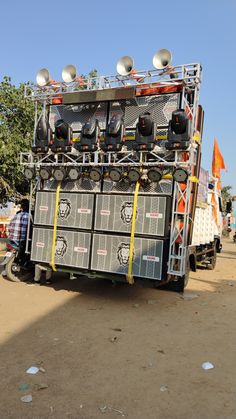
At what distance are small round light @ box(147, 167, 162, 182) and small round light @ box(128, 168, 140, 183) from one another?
8.7 inches

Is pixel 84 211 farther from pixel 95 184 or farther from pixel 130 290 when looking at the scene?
pixel 130 290

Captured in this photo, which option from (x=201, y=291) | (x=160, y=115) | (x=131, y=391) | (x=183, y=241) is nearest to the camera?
(x=131, y=391)

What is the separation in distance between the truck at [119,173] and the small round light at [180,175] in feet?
0.06

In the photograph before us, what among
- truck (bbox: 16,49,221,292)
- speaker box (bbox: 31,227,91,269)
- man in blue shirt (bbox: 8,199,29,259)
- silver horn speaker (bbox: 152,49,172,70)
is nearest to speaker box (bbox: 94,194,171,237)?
truck (bbox: 16,49,221,292)

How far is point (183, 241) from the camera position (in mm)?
6926

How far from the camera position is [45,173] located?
26.5ft

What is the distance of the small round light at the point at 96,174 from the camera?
24.7 ft

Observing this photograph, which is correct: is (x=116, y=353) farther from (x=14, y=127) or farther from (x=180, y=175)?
(x=14, y=127)

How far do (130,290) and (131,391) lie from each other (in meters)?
4.69

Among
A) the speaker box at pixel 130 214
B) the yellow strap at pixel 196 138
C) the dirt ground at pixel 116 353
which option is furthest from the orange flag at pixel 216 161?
the speaker box at pixel 130 214

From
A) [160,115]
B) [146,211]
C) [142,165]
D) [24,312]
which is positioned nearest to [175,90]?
[160,115]

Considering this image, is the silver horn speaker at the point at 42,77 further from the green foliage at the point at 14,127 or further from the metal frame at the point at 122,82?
the green foliage at the point at 14,127

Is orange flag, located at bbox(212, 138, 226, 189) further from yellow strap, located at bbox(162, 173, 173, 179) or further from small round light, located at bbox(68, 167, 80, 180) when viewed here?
small round light, located at bbox(68, 167, 80, 180)

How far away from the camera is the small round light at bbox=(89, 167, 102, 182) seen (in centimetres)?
754
